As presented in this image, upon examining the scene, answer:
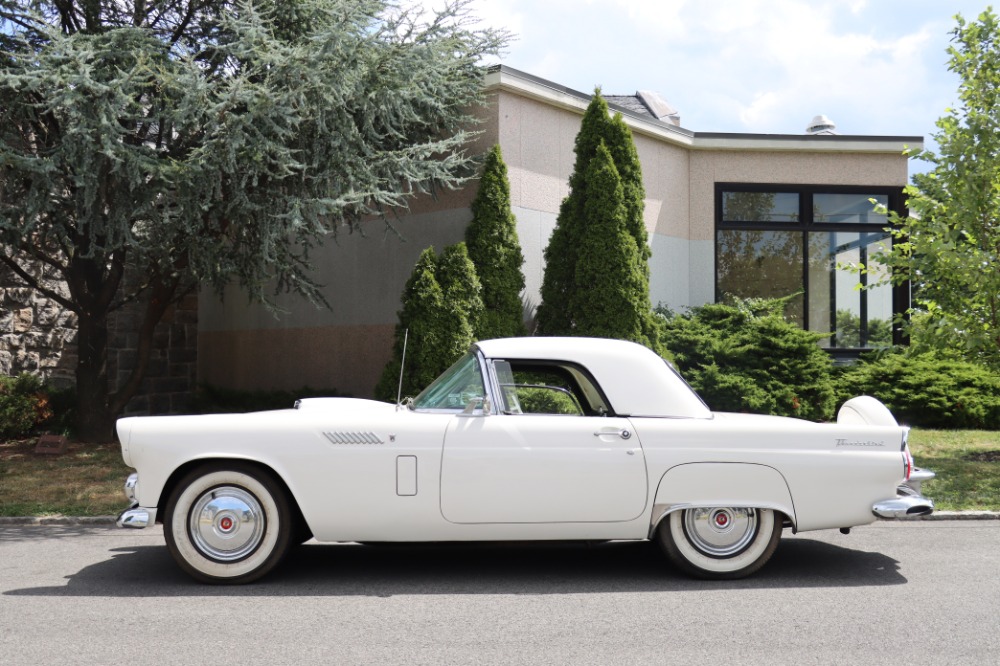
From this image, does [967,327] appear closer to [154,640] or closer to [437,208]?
[437,208]

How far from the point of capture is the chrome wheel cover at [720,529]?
5680 mm

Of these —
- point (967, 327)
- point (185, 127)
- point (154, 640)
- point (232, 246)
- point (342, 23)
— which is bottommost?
point (154, 640)

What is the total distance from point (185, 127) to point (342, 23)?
1983 millimetres

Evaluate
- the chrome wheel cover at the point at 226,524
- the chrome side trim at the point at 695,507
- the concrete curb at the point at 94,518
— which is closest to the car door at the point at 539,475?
the chrome side trim at the point at 695,507

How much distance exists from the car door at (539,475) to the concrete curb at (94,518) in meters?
3.71

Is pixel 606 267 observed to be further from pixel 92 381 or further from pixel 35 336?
pixel 35 336

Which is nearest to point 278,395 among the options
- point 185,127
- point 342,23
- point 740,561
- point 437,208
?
point 437,208

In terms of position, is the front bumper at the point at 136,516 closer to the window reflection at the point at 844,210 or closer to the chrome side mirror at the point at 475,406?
the chrome side mirror at the point at 475,406

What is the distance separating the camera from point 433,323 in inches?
442

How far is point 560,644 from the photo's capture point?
14.3ft

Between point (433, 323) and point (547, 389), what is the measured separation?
508cm

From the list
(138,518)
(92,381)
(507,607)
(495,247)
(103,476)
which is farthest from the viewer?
(92,381)

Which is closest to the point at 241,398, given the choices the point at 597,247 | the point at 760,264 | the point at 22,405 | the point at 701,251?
the point at 22,405

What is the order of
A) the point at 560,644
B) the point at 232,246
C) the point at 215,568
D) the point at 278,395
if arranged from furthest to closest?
the point at 278,395, the point at 232,246, the point at 215,568, the point at 560,644
